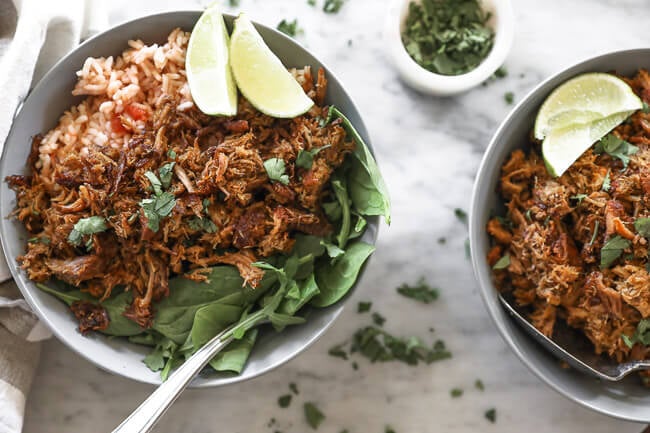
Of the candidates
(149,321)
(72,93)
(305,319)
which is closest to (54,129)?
(72,93)

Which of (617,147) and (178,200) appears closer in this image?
(178,200)

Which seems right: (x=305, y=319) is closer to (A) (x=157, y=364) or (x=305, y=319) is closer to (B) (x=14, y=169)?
(A) (x=157, y=364)

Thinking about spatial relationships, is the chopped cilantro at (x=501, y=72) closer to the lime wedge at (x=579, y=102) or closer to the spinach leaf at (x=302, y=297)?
the lime wedge at (x=579, y=102)

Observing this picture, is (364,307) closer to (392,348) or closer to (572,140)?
(392,348)

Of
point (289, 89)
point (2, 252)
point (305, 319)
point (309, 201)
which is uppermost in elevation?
point (289, 89)

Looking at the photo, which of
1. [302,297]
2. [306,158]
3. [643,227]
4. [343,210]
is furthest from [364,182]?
[643,227]
